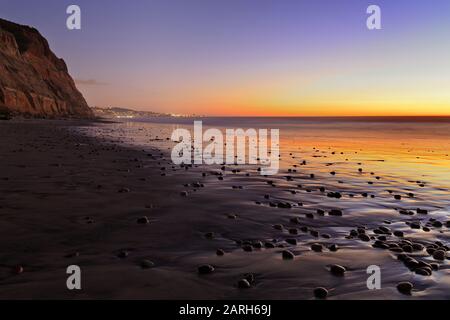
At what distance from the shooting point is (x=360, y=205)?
32.8 feet

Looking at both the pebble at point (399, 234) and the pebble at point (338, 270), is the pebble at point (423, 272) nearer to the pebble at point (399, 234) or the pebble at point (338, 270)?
the pebble at point (338, 270)

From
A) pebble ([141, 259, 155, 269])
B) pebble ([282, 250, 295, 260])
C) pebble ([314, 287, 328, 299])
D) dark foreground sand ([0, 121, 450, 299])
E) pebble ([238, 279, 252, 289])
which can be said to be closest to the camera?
pebble ([314, 287, 328, 299])

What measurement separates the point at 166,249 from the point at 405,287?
12.9ft

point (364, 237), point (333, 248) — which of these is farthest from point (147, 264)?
point (364, 237)

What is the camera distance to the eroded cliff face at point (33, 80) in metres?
82.6

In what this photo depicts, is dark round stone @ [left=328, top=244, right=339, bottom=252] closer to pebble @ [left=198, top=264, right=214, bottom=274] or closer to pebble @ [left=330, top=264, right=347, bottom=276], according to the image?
pebble @ [left=330, top=264, right=347, bottom=276]

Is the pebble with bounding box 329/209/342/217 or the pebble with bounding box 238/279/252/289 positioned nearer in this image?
the pebble with bounding box 238/279/252/289

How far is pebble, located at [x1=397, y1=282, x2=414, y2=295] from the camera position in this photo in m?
4.72

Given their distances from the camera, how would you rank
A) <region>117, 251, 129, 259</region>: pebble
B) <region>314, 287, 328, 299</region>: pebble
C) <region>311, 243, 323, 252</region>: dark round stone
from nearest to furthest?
<region>314, 287, 328, 299</region>: pebble
<region>117, 251, 129, 259</region>: pebble
<region>311, 243, 323, 252</region>: dark round stone

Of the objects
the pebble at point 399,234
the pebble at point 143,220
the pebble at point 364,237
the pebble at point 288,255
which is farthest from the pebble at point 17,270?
the pebble at point 399,234

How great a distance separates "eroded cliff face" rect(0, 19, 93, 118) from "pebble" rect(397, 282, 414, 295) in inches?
3431

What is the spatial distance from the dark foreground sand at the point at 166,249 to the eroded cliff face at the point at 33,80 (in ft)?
264

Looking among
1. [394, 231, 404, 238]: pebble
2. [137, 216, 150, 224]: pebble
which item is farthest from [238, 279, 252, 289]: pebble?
[394, 231, 404, 238]: pebble
